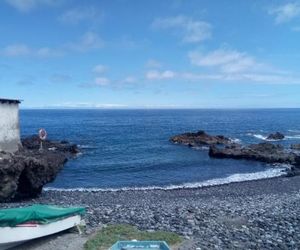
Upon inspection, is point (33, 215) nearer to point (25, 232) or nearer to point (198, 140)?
point (25, 232)

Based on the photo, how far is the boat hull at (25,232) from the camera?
1397cm

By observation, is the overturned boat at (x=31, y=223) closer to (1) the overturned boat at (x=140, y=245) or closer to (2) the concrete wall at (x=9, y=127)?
(1) the overturned boat at (x=140, y=245)

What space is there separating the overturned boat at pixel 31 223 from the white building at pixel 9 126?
18.4 m

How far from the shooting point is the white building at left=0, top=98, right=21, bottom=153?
31938 millimetres

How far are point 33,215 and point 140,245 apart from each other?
4458 millimetres

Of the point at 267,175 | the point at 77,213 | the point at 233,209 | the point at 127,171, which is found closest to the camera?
the point at 77,213

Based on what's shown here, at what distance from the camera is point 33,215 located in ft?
47.9

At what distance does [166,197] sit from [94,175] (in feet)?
42.6

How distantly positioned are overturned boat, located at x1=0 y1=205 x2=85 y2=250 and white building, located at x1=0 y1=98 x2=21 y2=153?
18.4m

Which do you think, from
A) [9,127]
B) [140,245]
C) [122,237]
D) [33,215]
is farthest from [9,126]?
[140,245]

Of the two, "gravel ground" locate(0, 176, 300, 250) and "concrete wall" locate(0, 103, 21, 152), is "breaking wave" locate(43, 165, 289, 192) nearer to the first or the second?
"concrete wall" locate(0, 103, 21, 152)

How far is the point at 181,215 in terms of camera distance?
18.6 m

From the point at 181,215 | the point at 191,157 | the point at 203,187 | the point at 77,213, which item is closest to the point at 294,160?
the point at 191,157

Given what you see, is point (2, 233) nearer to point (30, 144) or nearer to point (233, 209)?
point (233, 209)
